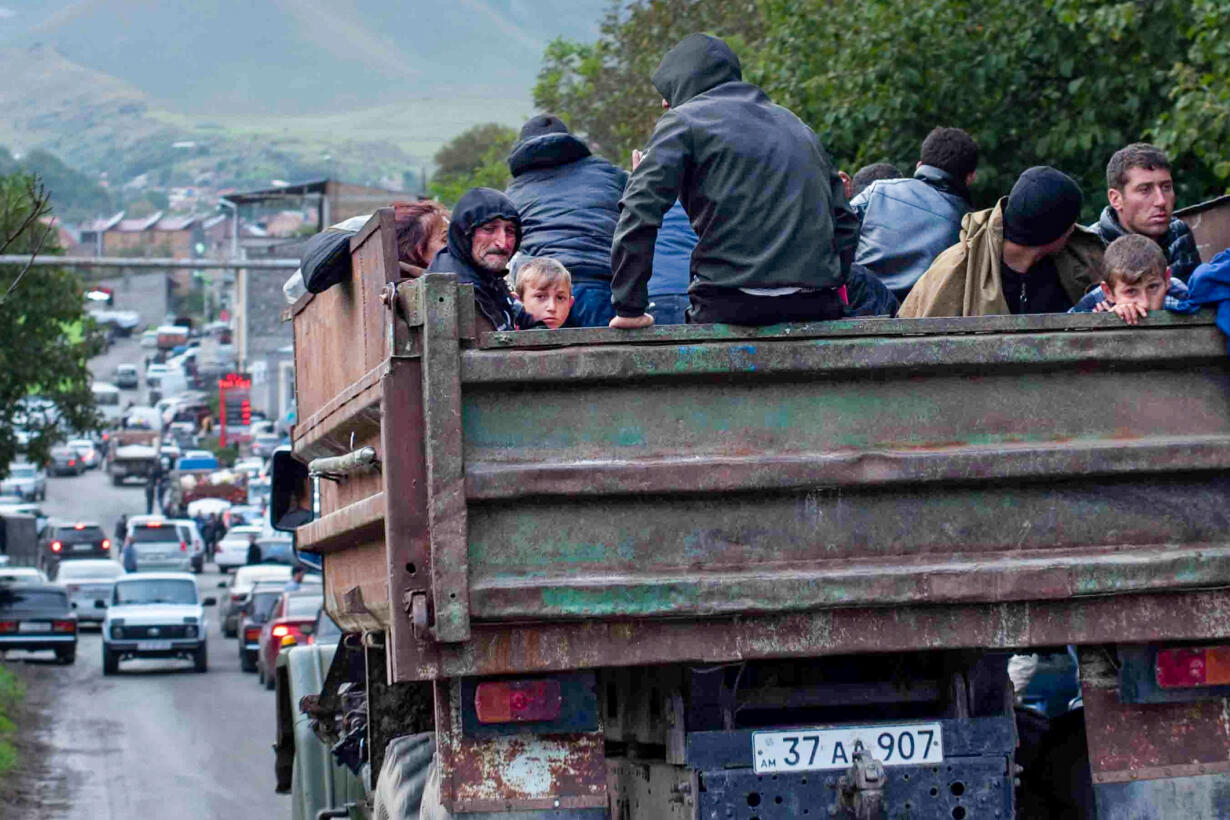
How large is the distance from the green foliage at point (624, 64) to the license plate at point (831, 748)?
87.2 ft

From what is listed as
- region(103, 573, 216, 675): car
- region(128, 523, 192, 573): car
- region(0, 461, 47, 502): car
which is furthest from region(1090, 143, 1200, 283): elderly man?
region(0, 461, 47, 502): car

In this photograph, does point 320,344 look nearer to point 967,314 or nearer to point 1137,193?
point 967,314

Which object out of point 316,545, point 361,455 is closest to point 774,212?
point 361,455

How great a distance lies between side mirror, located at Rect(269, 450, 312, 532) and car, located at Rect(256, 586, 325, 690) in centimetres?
1449

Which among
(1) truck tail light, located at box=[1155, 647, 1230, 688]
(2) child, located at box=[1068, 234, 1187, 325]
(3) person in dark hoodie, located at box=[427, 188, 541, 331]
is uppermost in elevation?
(3) person in dark hoodie, located at box=[427, 188, 541, 331]

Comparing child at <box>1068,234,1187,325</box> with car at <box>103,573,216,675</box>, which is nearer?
child at <box>1068,234,1187,325</box>

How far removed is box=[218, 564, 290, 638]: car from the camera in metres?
35.5

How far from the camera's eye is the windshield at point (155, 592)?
30641 mm

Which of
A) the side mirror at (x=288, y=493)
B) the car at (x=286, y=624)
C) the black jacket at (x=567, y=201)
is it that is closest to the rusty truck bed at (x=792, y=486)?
the black jacket at (x=567, y=201)

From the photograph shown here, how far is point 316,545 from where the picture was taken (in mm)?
7109

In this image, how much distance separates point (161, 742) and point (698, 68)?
15.3 m

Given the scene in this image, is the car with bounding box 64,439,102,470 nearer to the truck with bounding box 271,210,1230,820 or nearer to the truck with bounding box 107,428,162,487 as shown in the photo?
the truck with bounding box 107,428,162,487

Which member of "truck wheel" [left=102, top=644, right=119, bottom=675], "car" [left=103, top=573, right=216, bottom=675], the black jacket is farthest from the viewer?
"truck wheel" [left=102, top=644, right=119, bottom=675]

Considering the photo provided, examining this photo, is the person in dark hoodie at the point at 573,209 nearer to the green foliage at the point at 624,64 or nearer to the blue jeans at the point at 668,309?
the blue jeans at the point at 668,309
